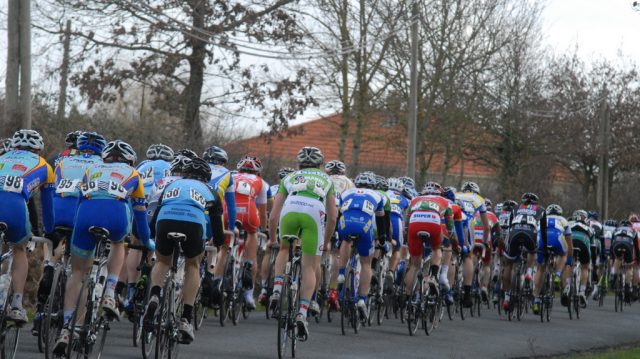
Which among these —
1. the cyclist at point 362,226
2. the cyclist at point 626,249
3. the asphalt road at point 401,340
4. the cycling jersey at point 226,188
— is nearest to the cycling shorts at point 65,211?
the asphalt road at point 401,340

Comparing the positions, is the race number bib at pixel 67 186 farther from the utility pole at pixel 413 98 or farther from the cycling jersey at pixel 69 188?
the utility pole at pixel 413 98

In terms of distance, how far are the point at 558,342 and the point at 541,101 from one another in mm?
31780

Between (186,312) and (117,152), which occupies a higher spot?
(117,152)

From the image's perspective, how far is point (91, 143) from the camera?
1156 centimetres

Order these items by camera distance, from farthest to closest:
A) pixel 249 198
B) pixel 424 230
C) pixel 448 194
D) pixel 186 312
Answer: pixel 448 194
pixel 424 230
pixel 249 198
pixel 186 312

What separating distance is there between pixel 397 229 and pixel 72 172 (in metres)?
7.87

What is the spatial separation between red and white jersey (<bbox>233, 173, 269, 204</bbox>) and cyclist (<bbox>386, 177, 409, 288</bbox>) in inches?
105

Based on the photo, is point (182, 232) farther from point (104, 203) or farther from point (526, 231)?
point (526, 231)

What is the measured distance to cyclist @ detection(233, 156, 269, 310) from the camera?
1658 cm

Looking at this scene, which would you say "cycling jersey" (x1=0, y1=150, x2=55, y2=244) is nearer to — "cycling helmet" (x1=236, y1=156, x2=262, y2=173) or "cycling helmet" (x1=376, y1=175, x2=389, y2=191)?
"cycling helmet" (x1=236, y1=156, x2=262, y2=173)

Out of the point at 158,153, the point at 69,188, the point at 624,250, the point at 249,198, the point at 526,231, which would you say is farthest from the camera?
the point at 624,250

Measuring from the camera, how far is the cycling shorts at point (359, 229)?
16.2m

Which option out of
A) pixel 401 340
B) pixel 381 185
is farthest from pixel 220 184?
pixel 381 185

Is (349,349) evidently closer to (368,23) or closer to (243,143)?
(243,143)
